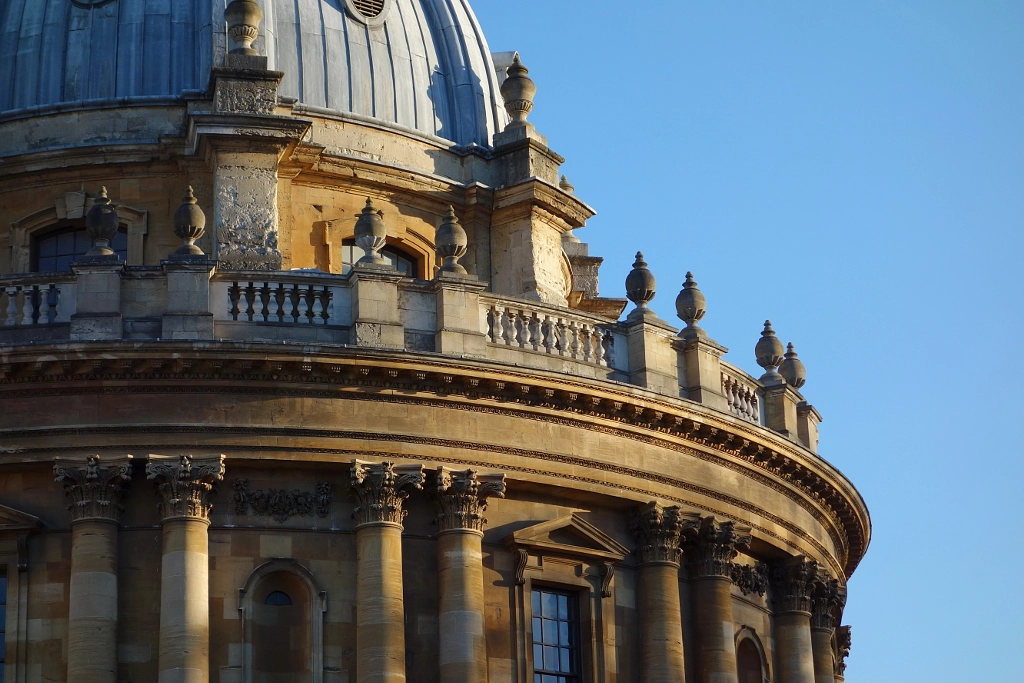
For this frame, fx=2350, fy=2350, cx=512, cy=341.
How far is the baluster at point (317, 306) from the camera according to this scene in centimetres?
3600

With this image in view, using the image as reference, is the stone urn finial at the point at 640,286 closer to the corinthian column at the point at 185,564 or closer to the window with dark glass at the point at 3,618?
the corinthian column at the point at 185,564

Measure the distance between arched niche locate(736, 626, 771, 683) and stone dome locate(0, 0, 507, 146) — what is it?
1136cm

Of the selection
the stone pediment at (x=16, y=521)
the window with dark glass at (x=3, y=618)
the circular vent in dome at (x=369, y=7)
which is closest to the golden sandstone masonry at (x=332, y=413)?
the stone pediment at (x=16, y=521)

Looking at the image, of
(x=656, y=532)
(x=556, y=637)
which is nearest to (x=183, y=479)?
(x=556, y=637)

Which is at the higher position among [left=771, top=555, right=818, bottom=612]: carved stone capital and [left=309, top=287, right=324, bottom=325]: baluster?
[left=309, top=287, right=324, bottom=325]: baluster

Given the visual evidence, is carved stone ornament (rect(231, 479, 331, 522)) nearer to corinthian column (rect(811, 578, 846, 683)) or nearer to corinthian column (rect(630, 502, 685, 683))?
corinthian column (rect(630, 502, 685, 683))

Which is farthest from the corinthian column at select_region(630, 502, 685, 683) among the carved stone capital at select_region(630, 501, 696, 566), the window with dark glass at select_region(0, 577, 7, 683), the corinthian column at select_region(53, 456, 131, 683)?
the window with dark glass at select_region(0, 577, 7, 683)

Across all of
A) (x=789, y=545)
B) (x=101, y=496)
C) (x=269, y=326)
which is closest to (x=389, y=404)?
(x=269, y=326)

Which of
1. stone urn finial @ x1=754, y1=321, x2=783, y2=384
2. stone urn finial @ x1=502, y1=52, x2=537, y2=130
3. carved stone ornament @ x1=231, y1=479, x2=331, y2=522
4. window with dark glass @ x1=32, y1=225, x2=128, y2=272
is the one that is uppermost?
stone urn finial @ x1=502, y1=52, x2=537, y2=130

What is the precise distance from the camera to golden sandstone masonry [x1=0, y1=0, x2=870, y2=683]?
34.6 metres

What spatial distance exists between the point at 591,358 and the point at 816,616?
773cm

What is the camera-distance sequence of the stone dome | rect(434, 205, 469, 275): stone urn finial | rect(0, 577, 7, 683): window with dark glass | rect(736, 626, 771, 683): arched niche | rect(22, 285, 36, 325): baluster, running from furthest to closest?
the stone dome
rect(736, 626, 771, 683): arched niche
rect(434, 205, 469, 275): stone urn finial
rect(22, 285, 36, 325): baluster
rect(0, 577, 7, 683): window with dark glass

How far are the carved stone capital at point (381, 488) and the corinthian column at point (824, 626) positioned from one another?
33.0 ft

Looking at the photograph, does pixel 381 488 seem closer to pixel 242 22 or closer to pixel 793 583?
pixel 793 583
